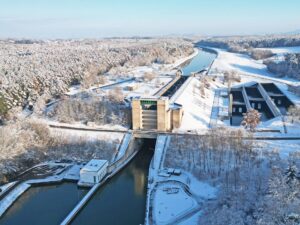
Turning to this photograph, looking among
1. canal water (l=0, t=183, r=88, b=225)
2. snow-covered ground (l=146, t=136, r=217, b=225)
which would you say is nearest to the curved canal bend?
canal water (l=0, t=183, r=88, b=225)

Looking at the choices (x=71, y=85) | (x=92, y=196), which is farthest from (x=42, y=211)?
(x=71, y=85)

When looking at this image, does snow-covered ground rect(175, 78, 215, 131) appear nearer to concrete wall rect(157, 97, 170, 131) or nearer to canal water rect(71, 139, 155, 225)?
concrete wall rect(157, 97, 170, 131)

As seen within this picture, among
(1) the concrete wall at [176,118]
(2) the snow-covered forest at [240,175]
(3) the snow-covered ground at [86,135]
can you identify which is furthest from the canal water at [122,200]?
(1) the concrete wall at [176,118]

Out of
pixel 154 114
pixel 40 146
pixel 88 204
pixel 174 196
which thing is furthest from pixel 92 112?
pixel 174 196

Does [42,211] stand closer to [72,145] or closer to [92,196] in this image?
[92,196]

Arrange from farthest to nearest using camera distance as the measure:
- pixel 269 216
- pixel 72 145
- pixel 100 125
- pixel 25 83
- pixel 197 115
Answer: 1. pixel 25 83
2. pixel 197 115
3. pixel 100 125
4. pixel 72 145
5. pixel 269 216

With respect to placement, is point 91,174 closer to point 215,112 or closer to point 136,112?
point 136,112

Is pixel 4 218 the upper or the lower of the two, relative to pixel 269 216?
lower

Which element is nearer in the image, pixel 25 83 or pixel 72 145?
pixel 72 145
